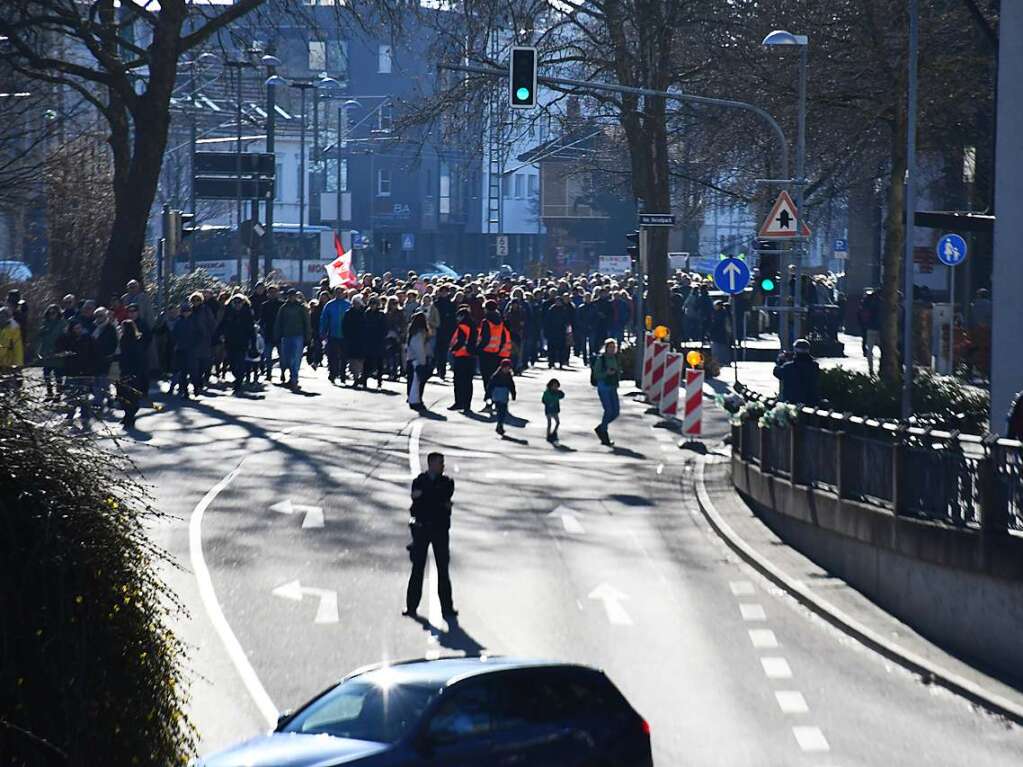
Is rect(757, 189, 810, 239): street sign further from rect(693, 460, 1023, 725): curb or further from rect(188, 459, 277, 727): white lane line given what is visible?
rect(188, 459, 277, 727): white lane line

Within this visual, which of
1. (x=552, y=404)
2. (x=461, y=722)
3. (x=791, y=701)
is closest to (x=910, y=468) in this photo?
(x=791, y=701)

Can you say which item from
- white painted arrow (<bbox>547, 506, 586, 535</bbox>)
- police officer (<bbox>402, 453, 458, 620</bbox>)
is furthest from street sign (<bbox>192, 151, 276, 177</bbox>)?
police officer (<bbox>402, 453, 458, 620</bbox>)

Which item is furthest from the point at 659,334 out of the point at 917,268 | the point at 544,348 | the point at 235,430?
the point at 544,348

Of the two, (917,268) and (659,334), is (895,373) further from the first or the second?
(917,268)

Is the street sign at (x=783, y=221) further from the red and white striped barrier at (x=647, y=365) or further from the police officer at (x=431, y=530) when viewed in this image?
the police officer at (x=431, y=530)

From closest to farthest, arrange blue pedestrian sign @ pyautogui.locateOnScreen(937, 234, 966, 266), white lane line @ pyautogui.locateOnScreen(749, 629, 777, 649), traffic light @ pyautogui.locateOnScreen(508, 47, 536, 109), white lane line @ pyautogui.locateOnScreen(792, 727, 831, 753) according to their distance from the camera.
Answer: white lane line @ pyautogui.locateOnScreen(792, 727, 831, 753), white lane line @ pyautogui.locateOnScreen(749, 629, 777, 649), traffic light @ pyautogui.locateOnScreen(508, 47, 536, 109), blue pedestrian sign @ pyautogui.locateOnScreen(937, 234, 966, 266)

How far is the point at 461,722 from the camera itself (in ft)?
32.1

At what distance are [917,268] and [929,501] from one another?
33.1 m

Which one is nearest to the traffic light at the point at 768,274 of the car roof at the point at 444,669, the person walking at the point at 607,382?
the person walking at the point at 607,382

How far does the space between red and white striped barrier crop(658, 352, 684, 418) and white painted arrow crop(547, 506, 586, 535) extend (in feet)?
31.9

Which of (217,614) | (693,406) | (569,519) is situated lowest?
(217,614)

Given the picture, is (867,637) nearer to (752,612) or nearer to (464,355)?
(752,612)

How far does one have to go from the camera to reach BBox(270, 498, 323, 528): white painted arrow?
22.1 metres

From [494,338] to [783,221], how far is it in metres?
6.70
